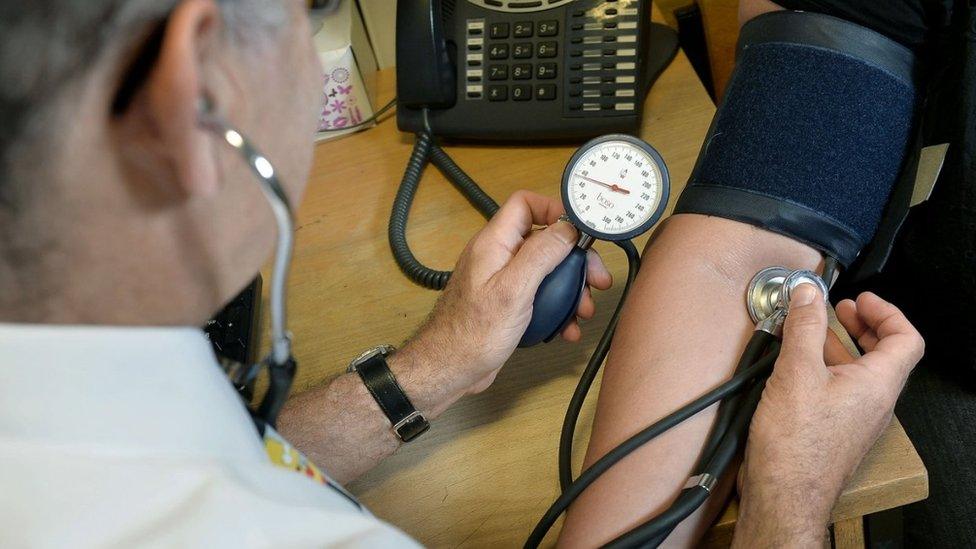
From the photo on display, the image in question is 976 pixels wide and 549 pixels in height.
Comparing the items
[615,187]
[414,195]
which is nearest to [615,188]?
[615,187]

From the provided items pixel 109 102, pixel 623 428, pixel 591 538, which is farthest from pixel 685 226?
pixel 109 102

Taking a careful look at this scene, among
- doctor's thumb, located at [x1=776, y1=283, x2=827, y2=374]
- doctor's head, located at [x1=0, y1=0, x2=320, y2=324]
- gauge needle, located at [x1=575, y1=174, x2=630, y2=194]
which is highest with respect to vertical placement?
doctor's head, located at [x1=0, y1=0, x2=320, y2=324]

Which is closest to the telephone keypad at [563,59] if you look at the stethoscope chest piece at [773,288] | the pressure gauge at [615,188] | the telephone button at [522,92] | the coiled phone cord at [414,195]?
the telephone button at [522,92]

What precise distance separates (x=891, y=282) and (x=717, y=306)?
0.40 meters

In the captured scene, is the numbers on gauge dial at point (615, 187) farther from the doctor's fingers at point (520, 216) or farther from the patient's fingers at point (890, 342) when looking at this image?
the patient's fingers at point (890, 342)

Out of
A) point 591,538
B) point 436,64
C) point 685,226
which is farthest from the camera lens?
point 436,64

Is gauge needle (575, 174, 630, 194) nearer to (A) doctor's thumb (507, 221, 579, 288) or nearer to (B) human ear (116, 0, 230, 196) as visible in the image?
(A) doctor's thumb (507, 221, 579, 288)

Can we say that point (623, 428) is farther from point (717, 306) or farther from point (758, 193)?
point (758, 193)

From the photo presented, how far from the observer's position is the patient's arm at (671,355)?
2.27 ft

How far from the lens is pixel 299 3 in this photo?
50 centimetres

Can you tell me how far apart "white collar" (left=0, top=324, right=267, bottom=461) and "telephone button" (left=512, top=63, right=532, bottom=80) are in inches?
25.7

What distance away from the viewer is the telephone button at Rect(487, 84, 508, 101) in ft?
3.25

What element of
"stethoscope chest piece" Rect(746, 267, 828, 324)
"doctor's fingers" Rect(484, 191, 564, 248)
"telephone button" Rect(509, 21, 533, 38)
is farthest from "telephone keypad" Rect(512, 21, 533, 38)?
"stethoscope chest piece" Rect(746, 267, 828, 324)

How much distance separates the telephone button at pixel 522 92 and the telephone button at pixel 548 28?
0.07 meters
